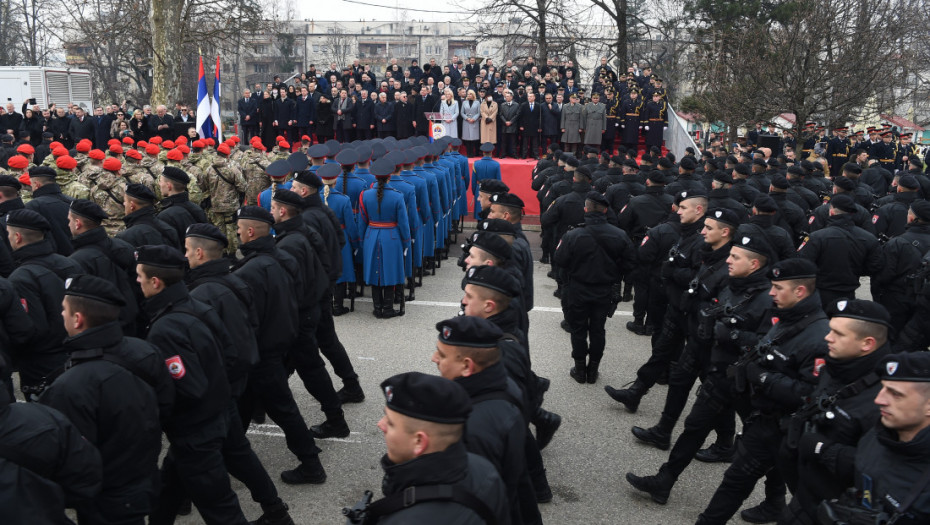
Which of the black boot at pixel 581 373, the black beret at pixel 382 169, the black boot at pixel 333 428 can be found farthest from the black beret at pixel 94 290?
the black beret at pixel 382 169

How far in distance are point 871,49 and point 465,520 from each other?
56.6ft

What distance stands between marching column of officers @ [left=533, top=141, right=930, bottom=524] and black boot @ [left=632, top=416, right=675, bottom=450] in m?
0.01

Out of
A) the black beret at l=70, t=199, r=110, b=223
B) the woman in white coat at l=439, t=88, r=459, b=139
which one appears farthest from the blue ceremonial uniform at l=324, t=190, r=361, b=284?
the woman in white coat at l=439, t=88, r=459, b=139

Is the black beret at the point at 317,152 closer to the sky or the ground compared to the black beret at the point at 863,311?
closer to the sky

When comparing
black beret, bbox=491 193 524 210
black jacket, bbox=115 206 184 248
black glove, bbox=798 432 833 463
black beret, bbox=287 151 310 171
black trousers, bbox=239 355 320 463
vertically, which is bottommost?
black trousers, bbox=239 355 320 463

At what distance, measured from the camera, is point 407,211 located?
9.66 m

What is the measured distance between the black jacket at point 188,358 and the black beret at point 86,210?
88.6 inches

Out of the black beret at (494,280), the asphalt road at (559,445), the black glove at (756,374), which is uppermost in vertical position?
the black beret at (494,280)

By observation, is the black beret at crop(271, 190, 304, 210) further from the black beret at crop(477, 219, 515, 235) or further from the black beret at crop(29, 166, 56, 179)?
the black beret at crop(29, 166, 56, 179)

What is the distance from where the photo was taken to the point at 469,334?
3.11 metres

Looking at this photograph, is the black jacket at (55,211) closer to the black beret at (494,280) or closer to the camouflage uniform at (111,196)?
the camouflage uniform at (111,196)

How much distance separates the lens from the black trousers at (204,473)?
4.00 meters

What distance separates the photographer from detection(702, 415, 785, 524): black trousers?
163 inches

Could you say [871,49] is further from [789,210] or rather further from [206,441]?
[206,441]
